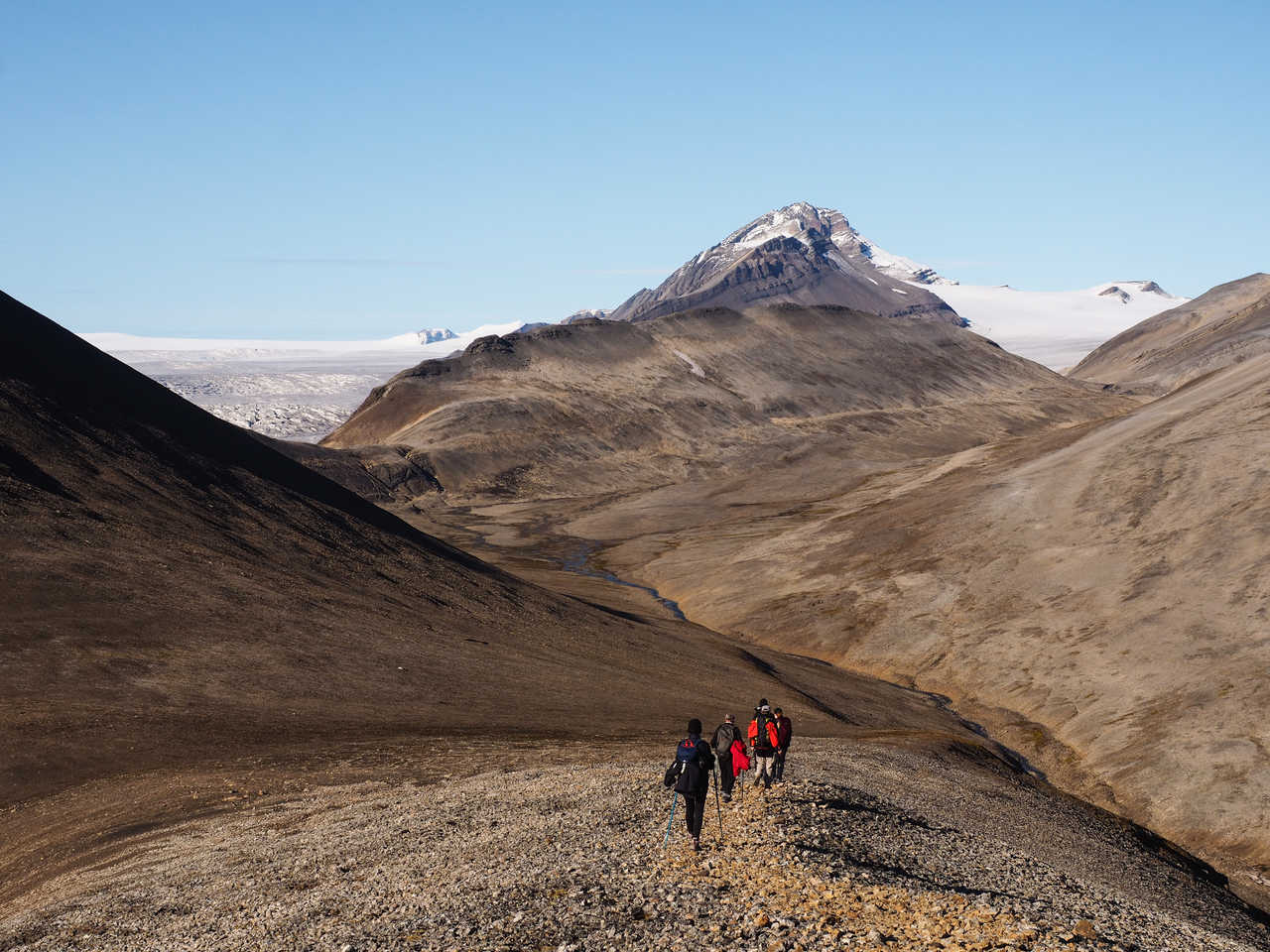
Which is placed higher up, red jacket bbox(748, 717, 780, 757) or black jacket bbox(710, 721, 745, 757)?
black jacket bbox(710, 721, 745, 757)

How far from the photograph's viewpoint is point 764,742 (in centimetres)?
2508

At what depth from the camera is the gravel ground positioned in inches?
699

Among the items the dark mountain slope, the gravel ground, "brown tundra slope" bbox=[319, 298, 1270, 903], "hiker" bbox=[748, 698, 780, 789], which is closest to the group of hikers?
"hiker" bbox=[748, 698, 780, 789]

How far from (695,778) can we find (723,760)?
2.46 m

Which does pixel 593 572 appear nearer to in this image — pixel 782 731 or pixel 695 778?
pixel 782 731

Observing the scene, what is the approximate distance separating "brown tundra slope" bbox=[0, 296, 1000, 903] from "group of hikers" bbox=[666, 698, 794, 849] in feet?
40.9

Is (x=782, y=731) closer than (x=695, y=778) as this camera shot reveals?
No

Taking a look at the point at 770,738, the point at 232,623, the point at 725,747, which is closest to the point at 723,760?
the point at 725,747

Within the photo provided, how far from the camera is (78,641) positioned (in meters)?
44.1

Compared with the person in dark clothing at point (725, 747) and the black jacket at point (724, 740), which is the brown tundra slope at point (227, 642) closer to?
the person in dark clothing at point (725, 747)

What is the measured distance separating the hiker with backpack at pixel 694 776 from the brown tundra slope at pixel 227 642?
14687mm

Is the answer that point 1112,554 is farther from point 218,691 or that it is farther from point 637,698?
point 218,691

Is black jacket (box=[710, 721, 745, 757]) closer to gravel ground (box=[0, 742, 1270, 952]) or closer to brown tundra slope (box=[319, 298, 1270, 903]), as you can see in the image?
gravel ground (box=[0, 742, 1270, 952])

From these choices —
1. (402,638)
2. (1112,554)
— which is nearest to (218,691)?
(402,638)
